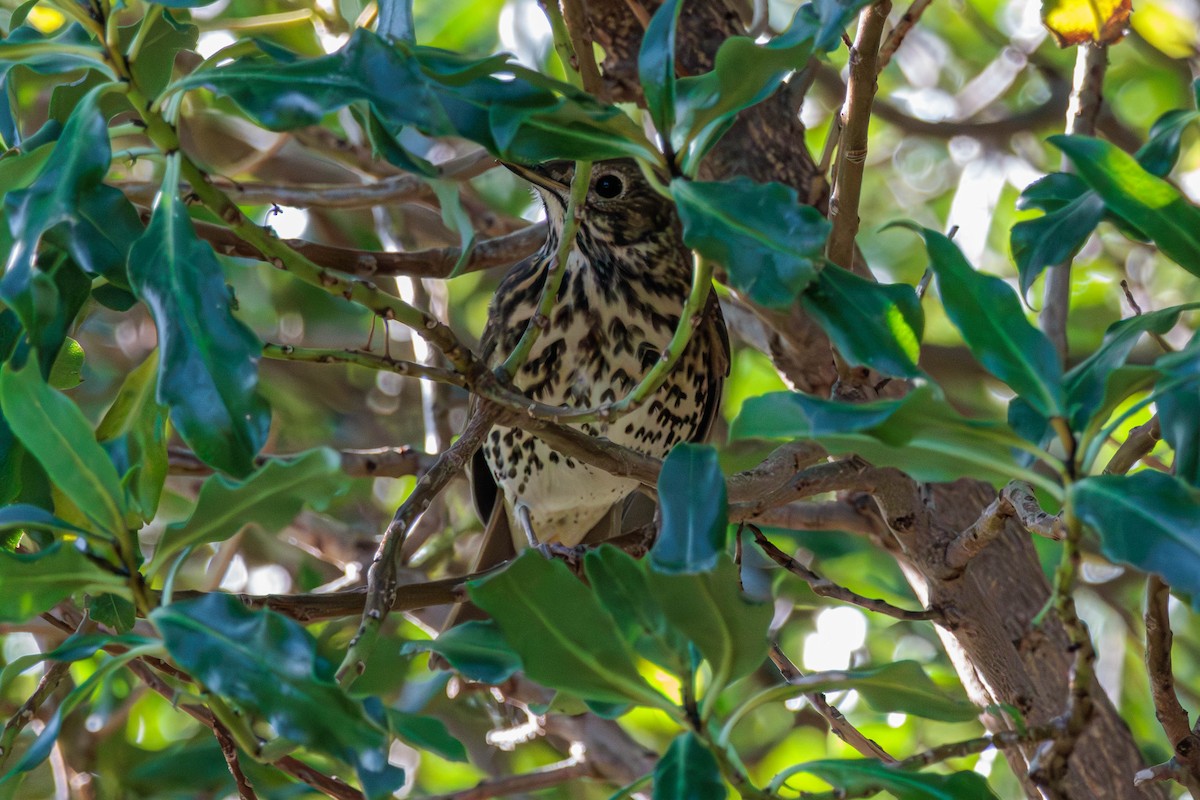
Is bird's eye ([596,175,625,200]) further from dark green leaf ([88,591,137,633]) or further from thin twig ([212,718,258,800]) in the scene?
dark green leaf ([88,591,137,633])

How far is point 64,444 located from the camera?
1.09m

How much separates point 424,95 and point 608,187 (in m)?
1.79

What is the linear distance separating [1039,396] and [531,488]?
2.16m

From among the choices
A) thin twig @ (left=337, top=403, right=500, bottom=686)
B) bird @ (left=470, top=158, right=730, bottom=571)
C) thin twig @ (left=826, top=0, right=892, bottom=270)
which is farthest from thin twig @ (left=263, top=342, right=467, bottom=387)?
bird @ (left=470, top=158, right=730, bottom=571)

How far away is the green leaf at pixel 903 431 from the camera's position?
3.23 feet

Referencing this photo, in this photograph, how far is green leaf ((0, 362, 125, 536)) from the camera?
1064mm

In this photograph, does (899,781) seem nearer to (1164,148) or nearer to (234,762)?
(1164,148)

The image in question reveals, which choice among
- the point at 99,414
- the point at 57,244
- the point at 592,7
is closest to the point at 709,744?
the point at 57,244

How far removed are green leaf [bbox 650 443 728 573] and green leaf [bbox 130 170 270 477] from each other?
0.32m

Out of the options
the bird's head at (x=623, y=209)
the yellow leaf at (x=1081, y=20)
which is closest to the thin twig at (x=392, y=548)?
the yellow leaf at (x=1081, y=20)

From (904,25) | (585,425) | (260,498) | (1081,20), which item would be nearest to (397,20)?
(260,498)

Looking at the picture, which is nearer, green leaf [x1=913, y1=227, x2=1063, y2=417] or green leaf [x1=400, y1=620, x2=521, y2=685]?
green leaf [x1=913, y1=227, x2=1063, y2=417]

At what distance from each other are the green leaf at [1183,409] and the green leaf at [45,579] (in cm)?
87

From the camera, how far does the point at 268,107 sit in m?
1.07
